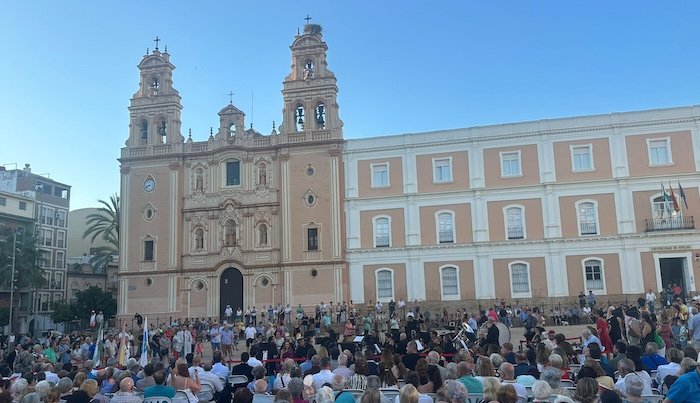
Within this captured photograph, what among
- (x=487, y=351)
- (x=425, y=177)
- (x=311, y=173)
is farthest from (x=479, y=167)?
(x=487, y=351)

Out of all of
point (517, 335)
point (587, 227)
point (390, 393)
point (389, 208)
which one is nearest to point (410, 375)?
point (390, 393)

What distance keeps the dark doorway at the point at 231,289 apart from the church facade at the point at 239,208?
67mm

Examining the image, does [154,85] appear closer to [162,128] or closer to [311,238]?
[162,128]

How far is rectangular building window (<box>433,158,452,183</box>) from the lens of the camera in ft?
130

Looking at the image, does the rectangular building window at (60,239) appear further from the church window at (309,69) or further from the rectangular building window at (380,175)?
the rectangular building window at (380,175)

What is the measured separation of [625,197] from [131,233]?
32428mm

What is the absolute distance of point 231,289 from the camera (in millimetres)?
40781

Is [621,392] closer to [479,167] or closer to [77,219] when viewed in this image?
[479,167]

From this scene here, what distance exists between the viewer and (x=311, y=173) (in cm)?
4091

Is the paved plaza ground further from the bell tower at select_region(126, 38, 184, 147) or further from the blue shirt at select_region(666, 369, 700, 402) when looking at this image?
the blue shirt at select_region(666, 369, 700, 402)

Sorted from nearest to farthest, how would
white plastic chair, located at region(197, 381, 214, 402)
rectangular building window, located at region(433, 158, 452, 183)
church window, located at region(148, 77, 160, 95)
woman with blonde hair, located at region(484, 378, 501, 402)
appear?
woman with blonde hair, located at region(484, 378, 501, 402)
white plastic chair, located at region(197, 381, 214, 402)
rectangular building window, located at region(433, 158, 452, 183)
church window, located at region(148, 77, 160, 95)

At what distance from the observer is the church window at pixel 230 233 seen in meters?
41.3

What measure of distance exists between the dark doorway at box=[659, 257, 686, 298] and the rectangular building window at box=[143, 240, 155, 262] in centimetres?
3254

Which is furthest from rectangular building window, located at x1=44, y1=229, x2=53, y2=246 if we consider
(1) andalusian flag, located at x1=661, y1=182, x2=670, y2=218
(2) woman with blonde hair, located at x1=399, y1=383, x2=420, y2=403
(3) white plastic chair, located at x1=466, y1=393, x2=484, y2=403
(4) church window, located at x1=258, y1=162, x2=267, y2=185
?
(2) woman with blonde hair, located at x1=399, y1=383, x2=420, y2=403
